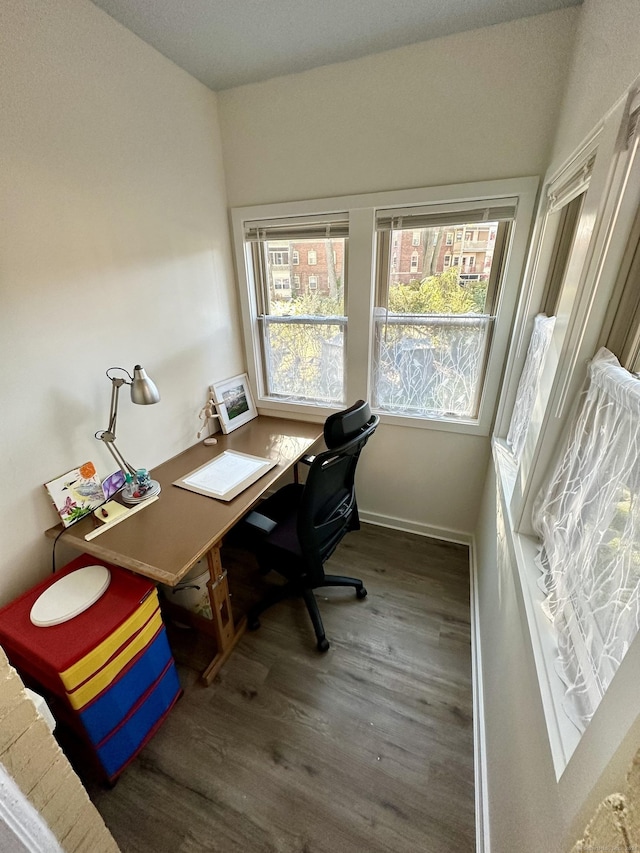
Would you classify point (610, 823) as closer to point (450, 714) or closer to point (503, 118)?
point (450, 714)

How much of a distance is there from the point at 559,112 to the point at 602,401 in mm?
1375

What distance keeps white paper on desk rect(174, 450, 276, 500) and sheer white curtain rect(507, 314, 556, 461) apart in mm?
1225

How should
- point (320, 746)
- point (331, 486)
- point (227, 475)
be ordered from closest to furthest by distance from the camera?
point (320, 746)
point (331, 486)
point (227, 475)

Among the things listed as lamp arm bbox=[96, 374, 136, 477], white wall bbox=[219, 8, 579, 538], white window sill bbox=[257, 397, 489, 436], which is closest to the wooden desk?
lamp arm bbox=[96, 374, 136, 477]

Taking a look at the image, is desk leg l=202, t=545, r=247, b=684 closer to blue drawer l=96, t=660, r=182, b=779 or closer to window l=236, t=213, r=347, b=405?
blue drawer l=96, t=660, r=182, b=779

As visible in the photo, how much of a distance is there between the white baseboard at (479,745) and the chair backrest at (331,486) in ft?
2.63

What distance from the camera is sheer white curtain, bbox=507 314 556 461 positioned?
1.38 metres

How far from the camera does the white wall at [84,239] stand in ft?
3.79

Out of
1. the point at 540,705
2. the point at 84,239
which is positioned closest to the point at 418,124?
the point at 84,239

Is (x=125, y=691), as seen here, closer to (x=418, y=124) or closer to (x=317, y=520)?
(x=317, y=520)

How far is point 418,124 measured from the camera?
5.16 ft

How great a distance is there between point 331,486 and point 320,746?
3.27 feet

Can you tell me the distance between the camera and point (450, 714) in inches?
54.1

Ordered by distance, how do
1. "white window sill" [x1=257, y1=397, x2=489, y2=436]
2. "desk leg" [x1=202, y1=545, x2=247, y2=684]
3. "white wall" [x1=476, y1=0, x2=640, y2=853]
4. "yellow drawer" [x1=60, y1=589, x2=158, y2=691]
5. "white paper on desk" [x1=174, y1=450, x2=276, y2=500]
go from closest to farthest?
"white wall" [x1=476, y1=0, x2=640, y2=853] < "yellow drawer" [x1=60, y1=589, x2=158, y2=691] < "desk leg" [x1=202, y1=545, x2=247, y2=684] < "white paper on desk" [x1=174, y1=450, x2=276, y2=500] < "white window sill" [x1=257, y1=397, x2=489, y2=436]
